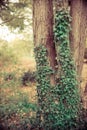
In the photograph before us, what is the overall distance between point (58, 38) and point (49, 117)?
2380mm

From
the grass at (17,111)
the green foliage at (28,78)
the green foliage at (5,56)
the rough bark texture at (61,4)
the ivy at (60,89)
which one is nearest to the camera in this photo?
the rough bark texture at (61,4)

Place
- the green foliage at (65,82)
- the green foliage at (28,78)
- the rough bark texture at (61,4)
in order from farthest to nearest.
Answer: the green foliage at (28,78) → the green foliage at (65,82) → the rough bark texture at (61,4)

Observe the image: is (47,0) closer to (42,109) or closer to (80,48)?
(80,48)

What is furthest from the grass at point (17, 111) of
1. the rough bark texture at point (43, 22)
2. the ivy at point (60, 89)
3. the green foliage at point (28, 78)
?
the green foliage at point (28, 78)

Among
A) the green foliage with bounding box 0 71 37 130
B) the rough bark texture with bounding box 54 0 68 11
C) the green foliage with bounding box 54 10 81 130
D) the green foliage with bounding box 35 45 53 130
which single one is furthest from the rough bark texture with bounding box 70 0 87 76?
the green foliage with bounding box 0 71 37 130

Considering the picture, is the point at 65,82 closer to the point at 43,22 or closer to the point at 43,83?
the point at 43,83

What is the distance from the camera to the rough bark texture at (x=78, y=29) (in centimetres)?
887

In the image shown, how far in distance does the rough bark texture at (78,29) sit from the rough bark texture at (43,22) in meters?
0.65

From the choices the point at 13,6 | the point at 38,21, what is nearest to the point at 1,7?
the point at 13,6

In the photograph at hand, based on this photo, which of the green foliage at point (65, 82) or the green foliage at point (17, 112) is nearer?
the green foliage at point (65, 82)

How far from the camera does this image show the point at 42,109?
913cm

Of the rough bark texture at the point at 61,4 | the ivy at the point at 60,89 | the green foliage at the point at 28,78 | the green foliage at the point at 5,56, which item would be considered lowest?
the green foliage at the point at 28,78

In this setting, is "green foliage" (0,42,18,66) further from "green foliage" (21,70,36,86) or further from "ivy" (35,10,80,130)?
"ivy" (35,10,80,130)

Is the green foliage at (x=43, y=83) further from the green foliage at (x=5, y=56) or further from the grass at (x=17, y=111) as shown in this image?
the green foliage at (x=5, y=56)
